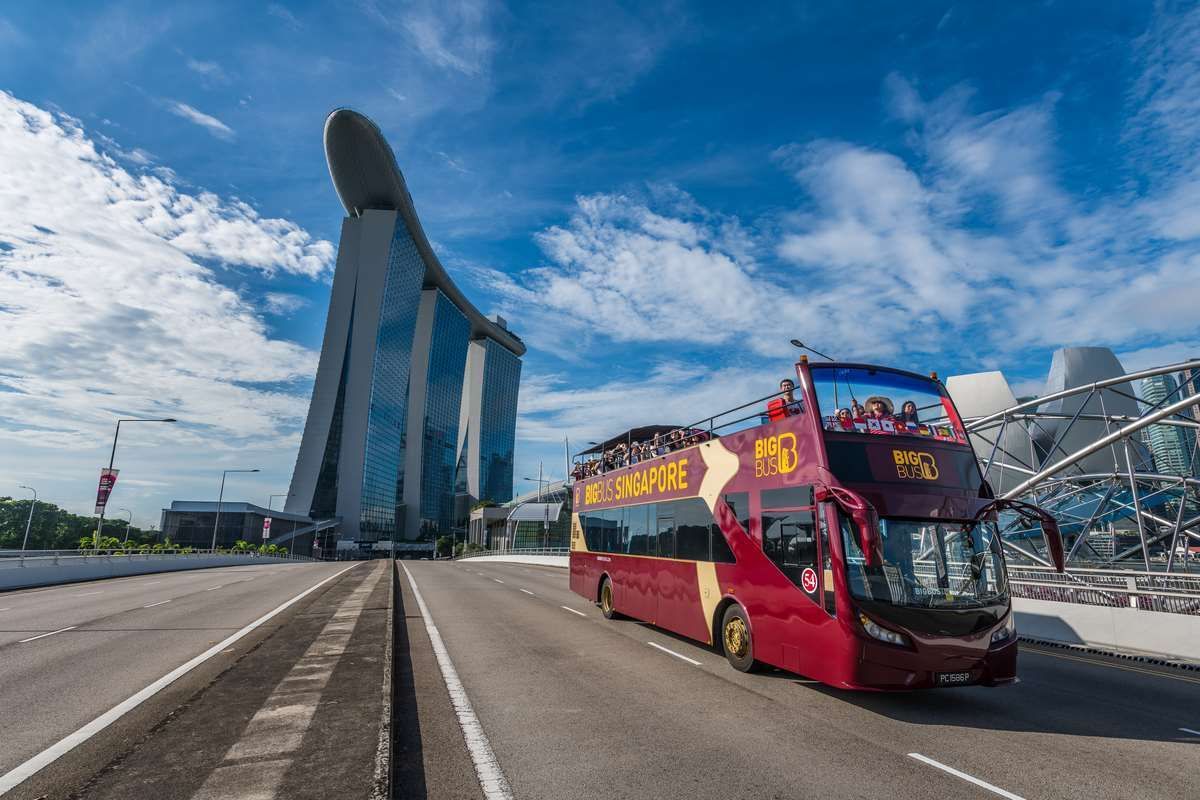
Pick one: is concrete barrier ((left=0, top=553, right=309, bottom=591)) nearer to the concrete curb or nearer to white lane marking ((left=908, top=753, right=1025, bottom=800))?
the concrete curb

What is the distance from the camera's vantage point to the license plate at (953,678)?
7039mm

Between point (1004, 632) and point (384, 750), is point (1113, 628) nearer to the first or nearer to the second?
point (1004, 632)

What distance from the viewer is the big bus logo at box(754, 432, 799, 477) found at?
8.77 m

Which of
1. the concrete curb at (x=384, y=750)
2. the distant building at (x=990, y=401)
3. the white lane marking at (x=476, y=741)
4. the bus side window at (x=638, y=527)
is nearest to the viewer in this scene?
the concrete curb at (x=384, y=750)

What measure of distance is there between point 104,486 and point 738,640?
34.5m

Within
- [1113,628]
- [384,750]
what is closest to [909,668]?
[384,750]

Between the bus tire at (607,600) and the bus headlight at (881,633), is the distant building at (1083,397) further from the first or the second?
the bus headlight at (881,633)

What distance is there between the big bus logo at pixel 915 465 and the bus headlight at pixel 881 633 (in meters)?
1.93

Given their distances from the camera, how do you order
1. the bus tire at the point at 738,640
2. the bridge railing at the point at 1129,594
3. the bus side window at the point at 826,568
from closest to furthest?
the bus side window at the point at 826,568 → the bus tire at the point at 738,640 → the bridge railing at the point at 1129,594

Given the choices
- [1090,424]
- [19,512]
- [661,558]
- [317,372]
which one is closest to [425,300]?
[317,372]

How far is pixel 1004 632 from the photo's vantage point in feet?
24.6

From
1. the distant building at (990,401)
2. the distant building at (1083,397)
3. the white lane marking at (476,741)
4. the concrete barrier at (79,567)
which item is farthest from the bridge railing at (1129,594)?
the distant building at (1083,397)

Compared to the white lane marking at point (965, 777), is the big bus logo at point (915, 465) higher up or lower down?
higher up

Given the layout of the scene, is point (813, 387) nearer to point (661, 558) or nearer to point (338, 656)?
point (661, 558)
